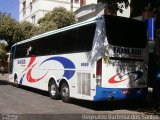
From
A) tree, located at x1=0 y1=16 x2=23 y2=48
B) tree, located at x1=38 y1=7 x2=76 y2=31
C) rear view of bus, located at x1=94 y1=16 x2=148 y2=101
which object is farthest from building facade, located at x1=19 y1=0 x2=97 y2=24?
rear view of bus, located at x1=94 y1=16 x2=148 y2=101

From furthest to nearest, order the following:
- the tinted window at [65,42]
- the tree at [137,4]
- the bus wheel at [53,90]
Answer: the bus wheel at [53,90]
the tree at [137,4]
the tinted window at [65,42]

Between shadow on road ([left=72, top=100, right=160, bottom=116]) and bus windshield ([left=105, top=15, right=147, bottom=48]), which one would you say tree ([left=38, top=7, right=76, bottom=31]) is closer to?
shadow on road ([left=72, top=100, right=160, bottom=116])

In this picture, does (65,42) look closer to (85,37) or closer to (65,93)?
(85,37)

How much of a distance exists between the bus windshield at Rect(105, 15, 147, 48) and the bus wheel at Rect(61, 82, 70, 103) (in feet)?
11.0

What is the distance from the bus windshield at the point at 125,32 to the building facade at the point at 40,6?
103ft

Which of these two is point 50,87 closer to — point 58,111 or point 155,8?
point 58,111

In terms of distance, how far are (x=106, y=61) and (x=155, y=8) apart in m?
3.31

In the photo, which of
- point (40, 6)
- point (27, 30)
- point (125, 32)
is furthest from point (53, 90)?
point (40, 6)

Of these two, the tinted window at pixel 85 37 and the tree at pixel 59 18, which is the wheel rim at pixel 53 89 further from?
the tree at pixel 59 18

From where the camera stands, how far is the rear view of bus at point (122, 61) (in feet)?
42.0

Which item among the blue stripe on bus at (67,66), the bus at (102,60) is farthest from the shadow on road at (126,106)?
the blue stripe on bus at (67,66)

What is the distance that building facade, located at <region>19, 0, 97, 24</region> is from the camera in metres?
48.2

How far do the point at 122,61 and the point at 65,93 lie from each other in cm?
333

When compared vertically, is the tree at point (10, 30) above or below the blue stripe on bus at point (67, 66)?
above
